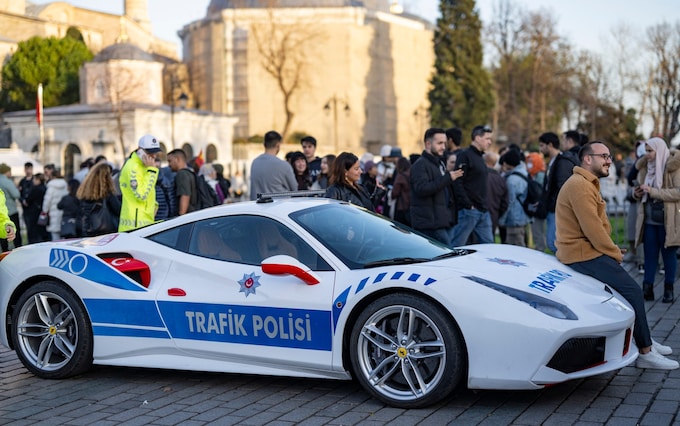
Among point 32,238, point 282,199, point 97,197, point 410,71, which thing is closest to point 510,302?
point 282,199

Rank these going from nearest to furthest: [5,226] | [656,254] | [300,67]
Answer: [5,226] < [656,254] < [300,67]

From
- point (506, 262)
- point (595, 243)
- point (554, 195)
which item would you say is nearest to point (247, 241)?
point (506, 262)

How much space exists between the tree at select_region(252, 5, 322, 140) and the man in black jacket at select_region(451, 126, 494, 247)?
64.2 meters

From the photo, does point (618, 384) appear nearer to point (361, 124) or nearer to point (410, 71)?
point (361, 124)

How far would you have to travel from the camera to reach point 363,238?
22.8ft

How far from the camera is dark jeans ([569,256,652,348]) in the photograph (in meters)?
6.85

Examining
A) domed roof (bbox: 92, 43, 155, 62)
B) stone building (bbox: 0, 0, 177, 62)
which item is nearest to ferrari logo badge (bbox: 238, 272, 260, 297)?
domed roof (bbox: 92, 43, 155, 62)

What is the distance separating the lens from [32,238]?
59.9 ft

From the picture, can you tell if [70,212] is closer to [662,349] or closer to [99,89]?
[662,349]

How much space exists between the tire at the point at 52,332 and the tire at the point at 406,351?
2.39 metres

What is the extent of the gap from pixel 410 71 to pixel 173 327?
80199 mm

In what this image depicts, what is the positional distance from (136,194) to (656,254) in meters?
5.99

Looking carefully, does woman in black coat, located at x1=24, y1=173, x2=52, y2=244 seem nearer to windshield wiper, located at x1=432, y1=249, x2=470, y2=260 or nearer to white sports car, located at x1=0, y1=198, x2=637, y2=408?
white sports car, located at x1=0, y1=198, x2=637, y2=408

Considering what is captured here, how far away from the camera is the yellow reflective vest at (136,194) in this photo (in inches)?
392
